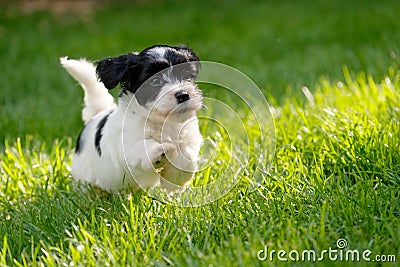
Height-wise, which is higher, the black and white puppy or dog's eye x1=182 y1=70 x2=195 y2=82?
dog's eye x1=182 y1=70 x2=195 y2=82

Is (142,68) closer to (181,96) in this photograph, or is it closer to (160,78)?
(160,78)

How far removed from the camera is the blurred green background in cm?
545

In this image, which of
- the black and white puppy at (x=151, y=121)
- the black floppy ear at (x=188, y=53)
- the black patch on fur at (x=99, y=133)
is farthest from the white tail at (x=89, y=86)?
the black floppy ear at (x=188, y=53)

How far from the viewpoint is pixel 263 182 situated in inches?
127

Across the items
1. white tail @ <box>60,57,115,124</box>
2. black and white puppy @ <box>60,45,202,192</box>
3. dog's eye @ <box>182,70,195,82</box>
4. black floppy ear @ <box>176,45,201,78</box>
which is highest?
white tail @ <box>60,57,115,124</box>

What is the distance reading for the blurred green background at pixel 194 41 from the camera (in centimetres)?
545

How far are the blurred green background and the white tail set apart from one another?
0.75 m

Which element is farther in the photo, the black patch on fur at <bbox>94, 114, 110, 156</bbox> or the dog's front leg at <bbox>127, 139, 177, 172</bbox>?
the black patch on fur at <bbox>94, 114, 110, 156</bbox>

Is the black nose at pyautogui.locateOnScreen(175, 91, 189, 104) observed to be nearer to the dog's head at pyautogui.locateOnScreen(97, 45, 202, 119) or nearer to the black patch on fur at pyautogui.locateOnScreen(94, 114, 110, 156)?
the dog's head at pyautogui.locateOnScreen(97, 45, 202, 119)

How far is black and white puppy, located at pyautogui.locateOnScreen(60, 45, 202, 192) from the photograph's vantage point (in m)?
3.04

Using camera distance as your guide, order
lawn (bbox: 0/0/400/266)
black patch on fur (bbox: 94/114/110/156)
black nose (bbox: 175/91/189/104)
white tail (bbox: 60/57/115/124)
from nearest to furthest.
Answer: lawn (bbox: 0/0/400/266)
black nose (bbox: 175/91/189/104)
black patch on fur (bbox: 94/114/110/156)
white tail (bbox: 60/57/115/124)

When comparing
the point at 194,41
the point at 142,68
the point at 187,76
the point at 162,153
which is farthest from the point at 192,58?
the point at 194,41

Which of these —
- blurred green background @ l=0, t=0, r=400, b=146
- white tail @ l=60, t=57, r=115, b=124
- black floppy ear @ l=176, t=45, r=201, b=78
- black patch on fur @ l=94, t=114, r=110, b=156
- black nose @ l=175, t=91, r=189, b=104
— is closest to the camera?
black nose @ l=175, t=91, r=189, b=104

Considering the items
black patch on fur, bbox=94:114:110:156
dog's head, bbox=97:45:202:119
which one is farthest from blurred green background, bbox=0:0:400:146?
dog's head, bbox=97:45:202:119
